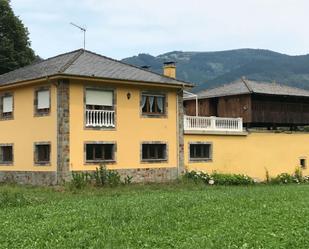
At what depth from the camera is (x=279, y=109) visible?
40469 mm

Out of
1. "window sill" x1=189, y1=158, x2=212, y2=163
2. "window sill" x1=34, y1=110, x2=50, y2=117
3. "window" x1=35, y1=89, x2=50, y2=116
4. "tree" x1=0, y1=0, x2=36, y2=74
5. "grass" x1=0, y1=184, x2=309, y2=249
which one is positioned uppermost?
"tree" x1=0, y1=0, x2=36, y2=74

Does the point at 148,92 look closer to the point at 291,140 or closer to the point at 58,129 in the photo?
the point at 58,129

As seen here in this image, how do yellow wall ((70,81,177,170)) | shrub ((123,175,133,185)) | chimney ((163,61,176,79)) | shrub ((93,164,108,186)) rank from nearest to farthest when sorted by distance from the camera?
1. shrub ((93,164,108,186))
2. yellow wall ((70,81,177,170))
3. shrub ((123,175,133,185))
4. chimney ((163,61,176,79))

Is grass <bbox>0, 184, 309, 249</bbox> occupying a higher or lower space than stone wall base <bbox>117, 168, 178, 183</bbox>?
lower

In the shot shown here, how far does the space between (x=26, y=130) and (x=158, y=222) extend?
1714 cm

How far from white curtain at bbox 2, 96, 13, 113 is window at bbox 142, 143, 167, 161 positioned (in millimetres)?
7631

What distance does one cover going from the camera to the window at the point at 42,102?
2929cm

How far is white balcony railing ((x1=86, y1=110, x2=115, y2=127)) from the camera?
95.0 feet

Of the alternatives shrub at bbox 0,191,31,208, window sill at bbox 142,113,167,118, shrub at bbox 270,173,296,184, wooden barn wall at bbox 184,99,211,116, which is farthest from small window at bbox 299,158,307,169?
shrub at bbox 0,191,31,208

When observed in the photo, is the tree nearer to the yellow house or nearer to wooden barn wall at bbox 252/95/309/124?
the yellow house

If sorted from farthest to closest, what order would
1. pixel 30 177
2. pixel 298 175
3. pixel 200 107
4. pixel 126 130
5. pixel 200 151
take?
pixel 200 107, pixel 298 175, pixel 200 151, pixel 126 130, pixel 30 177

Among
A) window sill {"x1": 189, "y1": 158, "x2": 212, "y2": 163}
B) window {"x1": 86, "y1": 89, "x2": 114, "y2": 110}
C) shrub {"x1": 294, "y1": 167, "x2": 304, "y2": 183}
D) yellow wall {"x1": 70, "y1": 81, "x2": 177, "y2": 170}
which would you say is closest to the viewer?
yellow wall {"x1": 70, "y1": 81, "x2": 177, "y2": 170}

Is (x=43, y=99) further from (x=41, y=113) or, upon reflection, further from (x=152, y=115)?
(x=152, y=115)

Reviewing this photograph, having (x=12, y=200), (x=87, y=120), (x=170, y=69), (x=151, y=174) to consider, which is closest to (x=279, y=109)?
(x=170, y=69)
